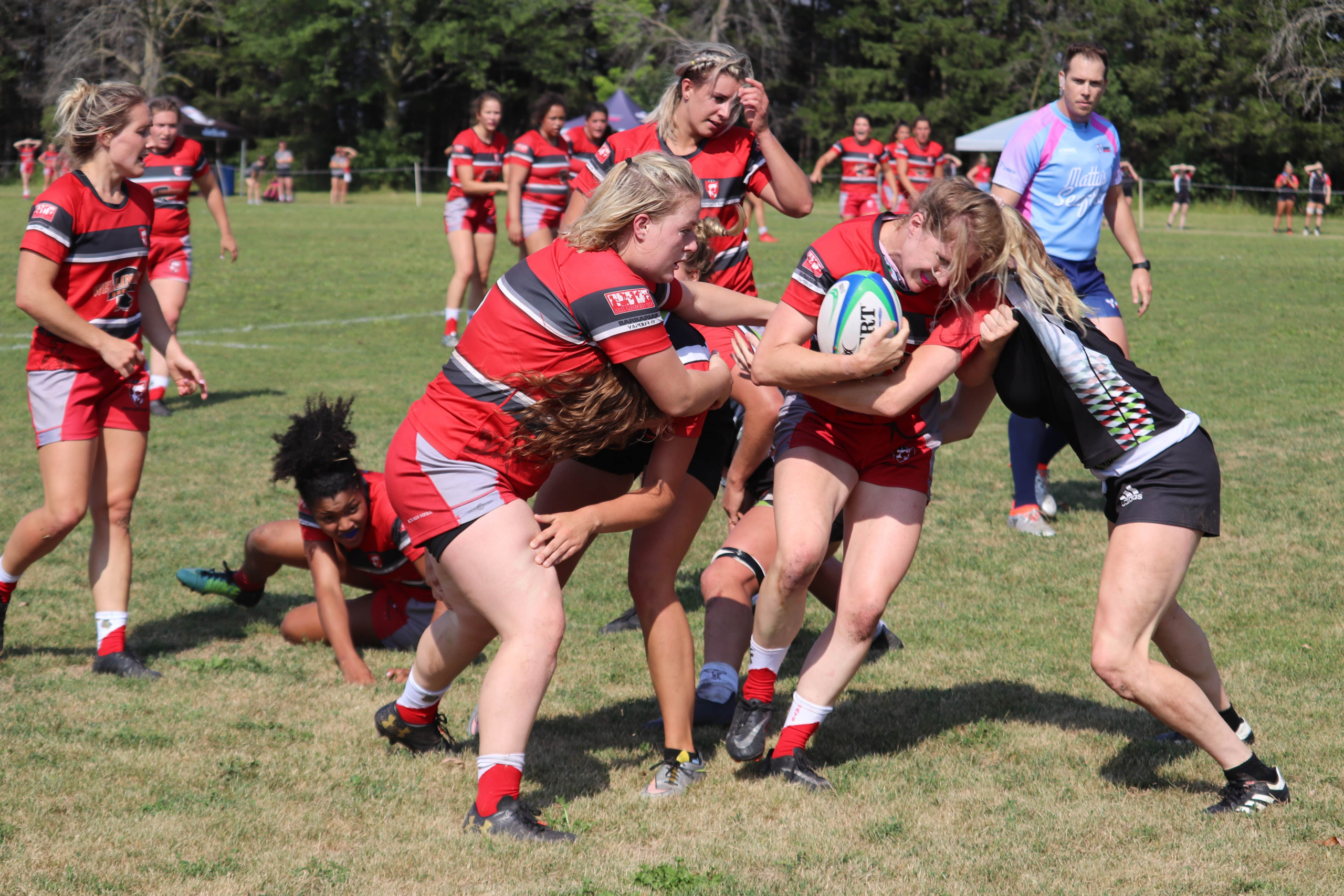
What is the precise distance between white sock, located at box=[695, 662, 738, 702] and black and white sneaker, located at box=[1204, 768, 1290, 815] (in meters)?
1.70

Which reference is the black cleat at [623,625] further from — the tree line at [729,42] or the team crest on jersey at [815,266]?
the tree line at [729,42]

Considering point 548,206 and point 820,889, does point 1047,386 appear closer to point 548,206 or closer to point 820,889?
point 820,889

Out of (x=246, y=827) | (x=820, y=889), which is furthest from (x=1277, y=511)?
(x=246, y=827)

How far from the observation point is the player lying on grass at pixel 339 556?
16.5ft

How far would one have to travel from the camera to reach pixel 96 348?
468cm

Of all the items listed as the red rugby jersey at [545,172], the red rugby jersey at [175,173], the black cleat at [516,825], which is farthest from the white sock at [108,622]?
the red rugby jersey at [545,172]

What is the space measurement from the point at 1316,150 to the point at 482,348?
47.4 m

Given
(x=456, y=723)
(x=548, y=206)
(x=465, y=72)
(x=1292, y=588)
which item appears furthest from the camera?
(x=465, y=72)

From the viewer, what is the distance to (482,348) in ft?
11.7

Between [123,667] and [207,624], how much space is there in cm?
78

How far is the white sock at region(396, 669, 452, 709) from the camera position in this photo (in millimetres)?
4129

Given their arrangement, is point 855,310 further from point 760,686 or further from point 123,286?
point 123,286

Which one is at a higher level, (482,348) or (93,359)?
(482,348)

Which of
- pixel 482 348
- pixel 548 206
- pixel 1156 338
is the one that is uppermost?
pixel 482 348
